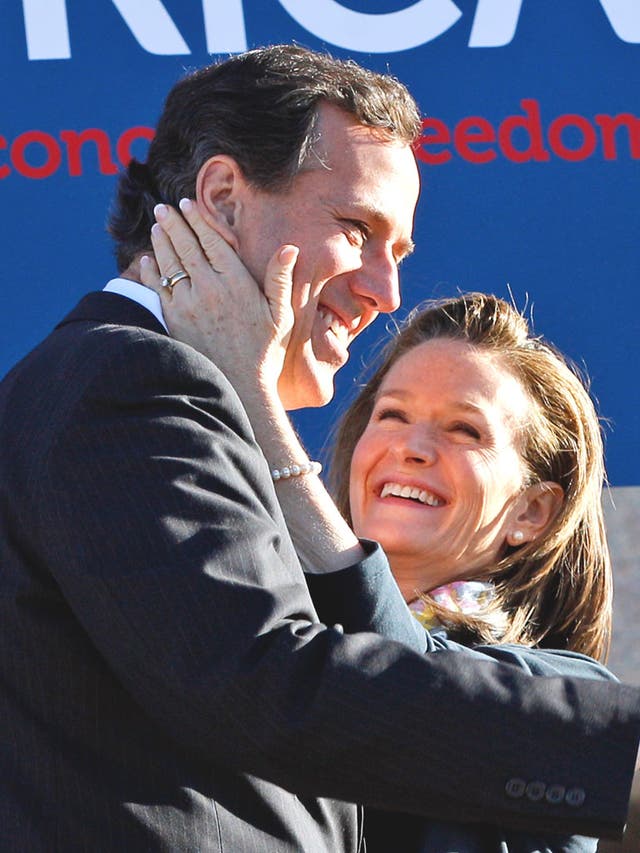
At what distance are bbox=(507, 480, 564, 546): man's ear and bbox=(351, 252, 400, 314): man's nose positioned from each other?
70 cm

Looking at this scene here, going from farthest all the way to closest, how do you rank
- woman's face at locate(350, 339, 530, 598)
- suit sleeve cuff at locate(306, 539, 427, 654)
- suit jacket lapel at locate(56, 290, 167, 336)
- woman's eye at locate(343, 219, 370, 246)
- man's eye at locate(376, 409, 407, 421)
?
man's eye at locate(376, 409, 407, 421)
woman's face at locate(350, 339, 530, 598)
woman's eye at locate(343, 219, 370, 246)
suit sleeve cuff at locate(306, 539, 427, 654)
suit jacket lapel at locate(56, 290, 167, 336)

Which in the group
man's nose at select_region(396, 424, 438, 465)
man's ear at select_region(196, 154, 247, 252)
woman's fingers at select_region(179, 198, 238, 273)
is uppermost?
man's ear at select_region(196, 154, 247, 252)

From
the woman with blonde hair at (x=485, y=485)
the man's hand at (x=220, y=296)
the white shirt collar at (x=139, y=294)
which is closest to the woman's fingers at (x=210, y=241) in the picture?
the man's hand at (x=220, y=296)

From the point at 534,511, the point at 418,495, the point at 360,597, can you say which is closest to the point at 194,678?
the point at 360,597

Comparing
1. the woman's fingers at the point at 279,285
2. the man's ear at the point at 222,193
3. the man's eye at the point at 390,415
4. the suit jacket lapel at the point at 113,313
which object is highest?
the man's ear at the point at 222,193

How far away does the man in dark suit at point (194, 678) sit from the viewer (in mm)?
1342

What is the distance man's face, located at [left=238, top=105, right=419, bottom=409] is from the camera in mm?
1816

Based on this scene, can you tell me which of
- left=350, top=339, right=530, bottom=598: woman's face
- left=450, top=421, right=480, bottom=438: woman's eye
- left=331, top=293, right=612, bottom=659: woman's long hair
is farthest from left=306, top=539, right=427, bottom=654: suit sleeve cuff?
left=450, top=421, right=480, bottom=438: woman's eye

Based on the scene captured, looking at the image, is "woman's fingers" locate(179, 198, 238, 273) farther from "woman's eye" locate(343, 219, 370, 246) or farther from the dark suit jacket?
the dark suit jacket

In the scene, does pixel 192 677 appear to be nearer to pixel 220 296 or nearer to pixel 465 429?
pixel 220 296

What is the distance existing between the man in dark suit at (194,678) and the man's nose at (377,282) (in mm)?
449

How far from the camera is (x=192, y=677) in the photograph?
4.38ft

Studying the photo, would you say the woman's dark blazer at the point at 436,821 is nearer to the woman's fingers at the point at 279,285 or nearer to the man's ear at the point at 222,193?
the woman's fingers at the point at 279,285

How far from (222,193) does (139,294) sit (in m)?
0.20
